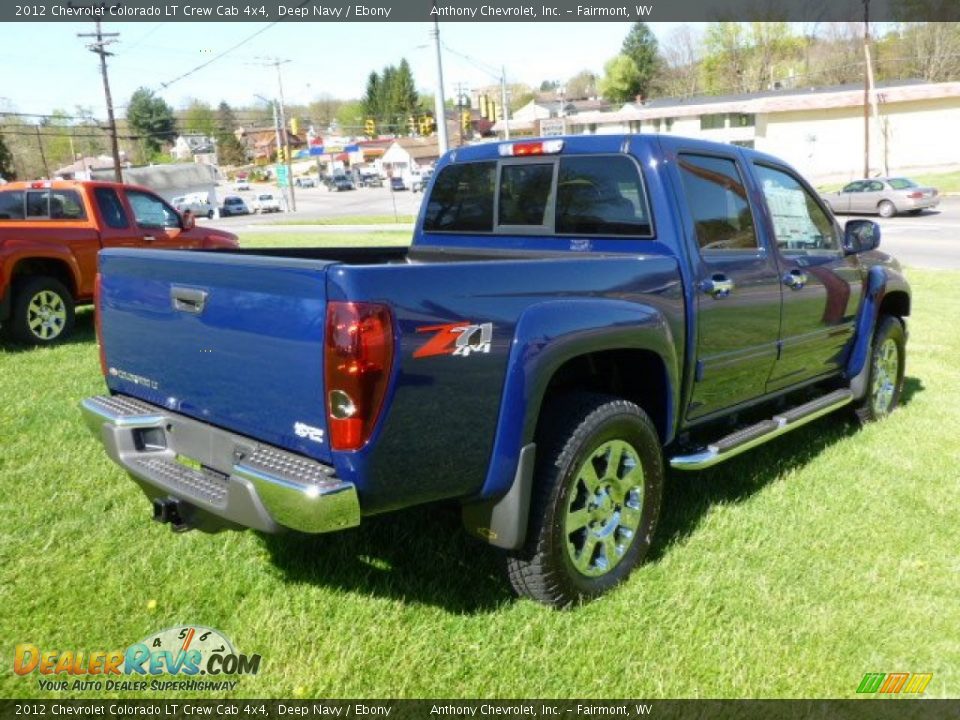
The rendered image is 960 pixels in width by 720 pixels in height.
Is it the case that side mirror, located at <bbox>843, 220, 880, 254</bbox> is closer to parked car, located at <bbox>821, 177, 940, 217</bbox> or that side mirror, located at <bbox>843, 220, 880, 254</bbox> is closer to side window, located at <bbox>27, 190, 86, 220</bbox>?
side window, located at <bbox>27, 190, 86, 220</bbox>

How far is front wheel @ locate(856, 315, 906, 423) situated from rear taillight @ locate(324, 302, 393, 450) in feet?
13.5

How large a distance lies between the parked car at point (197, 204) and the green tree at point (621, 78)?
59000 mm

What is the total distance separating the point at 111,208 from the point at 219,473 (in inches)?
310

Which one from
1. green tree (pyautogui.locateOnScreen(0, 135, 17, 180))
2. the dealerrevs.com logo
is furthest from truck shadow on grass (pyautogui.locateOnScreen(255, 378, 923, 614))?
green tree (pyautogui.locateOnScreen(0, 135, 17, 180))

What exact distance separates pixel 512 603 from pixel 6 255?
7.38 meters

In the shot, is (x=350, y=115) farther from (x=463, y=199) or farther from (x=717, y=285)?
(x=717, y=285)

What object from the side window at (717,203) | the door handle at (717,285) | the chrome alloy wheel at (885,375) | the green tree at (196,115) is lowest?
the chrome alloy wheel at (885,375)

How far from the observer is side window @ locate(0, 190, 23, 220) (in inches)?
364

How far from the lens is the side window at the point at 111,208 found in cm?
960

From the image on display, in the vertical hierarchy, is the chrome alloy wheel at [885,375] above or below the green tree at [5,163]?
below

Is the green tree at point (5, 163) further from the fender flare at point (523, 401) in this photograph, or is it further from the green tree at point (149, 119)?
the fender flare at point (523, 401)

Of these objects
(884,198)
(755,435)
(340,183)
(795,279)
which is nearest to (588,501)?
(755,435)

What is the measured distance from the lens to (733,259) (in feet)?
13.1

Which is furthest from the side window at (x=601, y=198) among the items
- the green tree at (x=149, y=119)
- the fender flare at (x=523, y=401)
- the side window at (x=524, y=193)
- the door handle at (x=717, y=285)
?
the green tree at (x=149, y=119)
